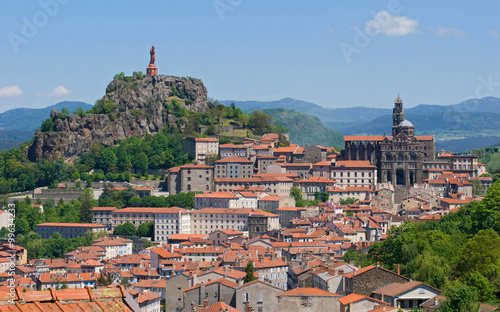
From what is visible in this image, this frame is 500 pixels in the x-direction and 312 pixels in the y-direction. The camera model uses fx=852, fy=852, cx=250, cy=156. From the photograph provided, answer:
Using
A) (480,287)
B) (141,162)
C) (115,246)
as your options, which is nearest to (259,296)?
(480,287)

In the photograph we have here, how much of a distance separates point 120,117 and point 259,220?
3928cm

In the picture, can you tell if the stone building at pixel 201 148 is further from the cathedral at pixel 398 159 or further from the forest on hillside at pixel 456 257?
the forest on hillside at pixel 456 257

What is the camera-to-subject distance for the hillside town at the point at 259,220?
5059cm

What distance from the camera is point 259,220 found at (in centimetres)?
7938

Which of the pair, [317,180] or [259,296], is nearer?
[259,296]

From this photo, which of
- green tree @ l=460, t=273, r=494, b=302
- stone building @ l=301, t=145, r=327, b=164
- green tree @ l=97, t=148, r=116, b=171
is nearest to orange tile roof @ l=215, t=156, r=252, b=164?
stone building @ l=301, t=145, r=327, b=164

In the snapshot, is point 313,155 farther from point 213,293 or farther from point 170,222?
point 213,293

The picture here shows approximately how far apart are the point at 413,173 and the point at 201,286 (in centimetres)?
5239

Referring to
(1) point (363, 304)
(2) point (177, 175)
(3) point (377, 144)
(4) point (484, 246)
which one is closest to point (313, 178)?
(3) point (377, 144)

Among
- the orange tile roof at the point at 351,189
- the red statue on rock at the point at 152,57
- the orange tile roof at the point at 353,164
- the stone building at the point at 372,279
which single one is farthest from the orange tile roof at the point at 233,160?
the stone building at the point at 372,279

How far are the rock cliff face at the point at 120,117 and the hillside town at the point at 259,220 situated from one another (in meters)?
A: 12.3

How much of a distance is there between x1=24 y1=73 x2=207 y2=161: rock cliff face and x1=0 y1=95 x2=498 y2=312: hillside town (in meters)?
12.3

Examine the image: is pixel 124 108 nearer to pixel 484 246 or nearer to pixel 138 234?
pixel 138 234

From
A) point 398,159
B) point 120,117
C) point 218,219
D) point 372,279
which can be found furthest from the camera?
point 120,117
